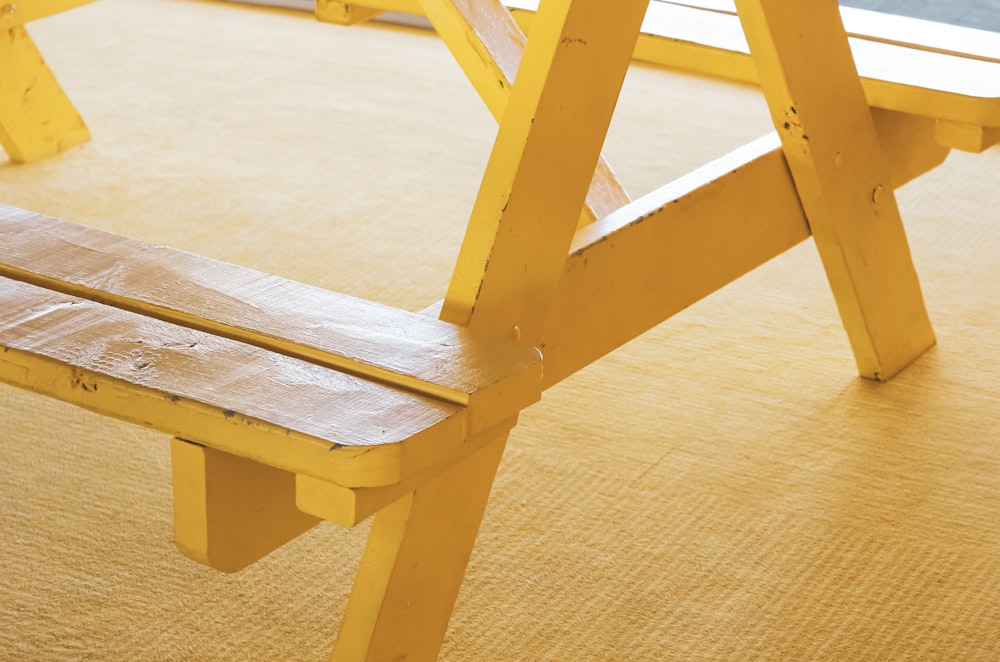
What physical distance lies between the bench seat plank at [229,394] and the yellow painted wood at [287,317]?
1cm

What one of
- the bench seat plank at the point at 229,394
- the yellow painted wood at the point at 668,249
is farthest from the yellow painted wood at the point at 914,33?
the bench seat plank at the point at 229,394

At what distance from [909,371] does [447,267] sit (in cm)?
76

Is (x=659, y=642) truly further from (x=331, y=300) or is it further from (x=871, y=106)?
(x=871, y=106)

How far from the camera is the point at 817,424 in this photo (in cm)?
174

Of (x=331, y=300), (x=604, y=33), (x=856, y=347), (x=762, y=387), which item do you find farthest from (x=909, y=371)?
(x=331, y=300)

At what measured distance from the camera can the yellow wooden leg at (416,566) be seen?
42.1 inches

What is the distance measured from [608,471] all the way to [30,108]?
1.58m

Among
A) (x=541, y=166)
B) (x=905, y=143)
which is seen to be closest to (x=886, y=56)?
(x=905, y=143)

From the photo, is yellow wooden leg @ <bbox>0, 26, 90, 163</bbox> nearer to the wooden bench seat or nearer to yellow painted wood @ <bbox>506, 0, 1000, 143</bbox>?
yellow painted wood @ <bbox>506, 0, 1000, 143</bbox>

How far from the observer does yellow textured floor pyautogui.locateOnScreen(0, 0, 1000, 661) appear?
4.28ft

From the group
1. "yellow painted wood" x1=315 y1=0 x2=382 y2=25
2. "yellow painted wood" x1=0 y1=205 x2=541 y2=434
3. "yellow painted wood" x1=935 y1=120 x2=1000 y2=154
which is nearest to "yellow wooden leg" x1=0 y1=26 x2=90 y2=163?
"yellow painted wood" x1=315 y1=0 x2=382 y2=25

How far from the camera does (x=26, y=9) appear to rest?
2352 mm

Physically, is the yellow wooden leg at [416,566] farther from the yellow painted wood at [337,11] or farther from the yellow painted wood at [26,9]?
the yellow painted wood at [26,9]

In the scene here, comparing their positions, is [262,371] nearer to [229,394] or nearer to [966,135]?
[229,394]
